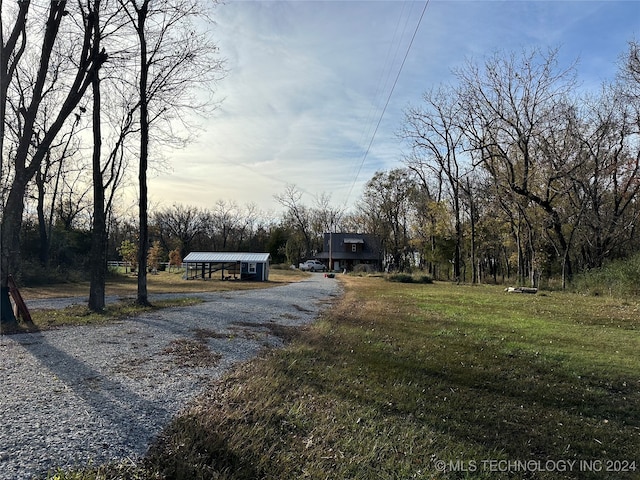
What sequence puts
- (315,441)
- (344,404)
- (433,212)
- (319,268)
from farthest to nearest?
(319,268) < (433,212) < (344,404) < (315,441)

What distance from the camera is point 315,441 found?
3693 millimetres

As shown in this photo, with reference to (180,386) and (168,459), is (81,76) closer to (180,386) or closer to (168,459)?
(180,386)

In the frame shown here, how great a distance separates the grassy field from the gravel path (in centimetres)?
30

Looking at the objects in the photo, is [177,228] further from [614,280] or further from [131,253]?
[614,280]

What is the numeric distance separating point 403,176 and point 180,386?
48.9 m

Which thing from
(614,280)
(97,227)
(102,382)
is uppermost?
(97,227)

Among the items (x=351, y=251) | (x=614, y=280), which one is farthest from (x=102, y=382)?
(x=351, y=251)

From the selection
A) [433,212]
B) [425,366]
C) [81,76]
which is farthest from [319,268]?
[425,366]

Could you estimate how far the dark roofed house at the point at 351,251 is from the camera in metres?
61.7

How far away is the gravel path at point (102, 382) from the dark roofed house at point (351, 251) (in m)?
51.8

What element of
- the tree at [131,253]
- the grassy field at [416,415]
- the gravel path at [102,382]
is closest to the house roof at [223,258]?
the tree at [131,253]

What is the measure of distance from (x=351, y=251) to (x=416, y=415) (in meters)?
58.2

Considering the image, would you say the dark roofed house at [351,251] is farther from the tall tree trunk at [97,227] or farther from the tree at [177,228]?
the tall tree trunk at [97,227]

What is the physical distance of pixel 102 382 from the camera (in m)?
4.91
